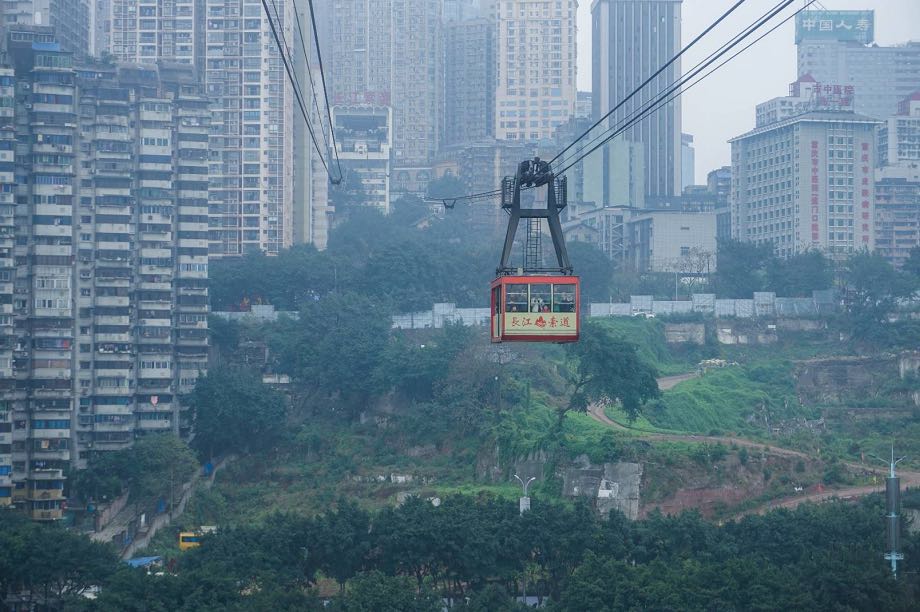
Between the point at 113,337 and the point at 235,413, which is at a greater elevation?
the point at 113,337

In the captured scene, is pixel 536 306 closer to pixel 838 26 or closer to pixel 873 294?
pixel 873 294

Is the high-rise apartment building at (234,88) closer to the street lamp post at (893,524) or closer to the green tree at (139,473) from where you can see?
the green tree at (139,473)

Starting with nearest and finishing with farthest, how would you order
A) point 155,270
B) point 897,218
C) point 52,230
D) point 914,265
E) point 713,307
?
point 52,230
point 155,270
point 713,307
point 914,265
point 897,218

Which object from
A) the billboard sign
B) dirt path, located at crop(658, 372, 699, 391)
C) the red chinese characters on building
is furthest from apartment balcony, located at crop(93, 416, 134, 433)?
the billboard sign

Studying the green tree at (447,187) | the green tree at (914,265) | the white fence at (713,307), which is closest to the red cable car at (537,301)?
the white fence at (713,307)

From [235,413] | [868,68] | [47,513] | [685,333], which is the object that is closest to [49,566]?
[47,513]

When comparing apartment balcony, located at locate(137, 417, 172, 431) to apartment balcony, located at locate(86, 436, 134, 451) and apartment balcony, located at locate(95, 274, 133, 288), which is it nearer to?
apartment balcony, located at locate(86, 436, 134, 451)
